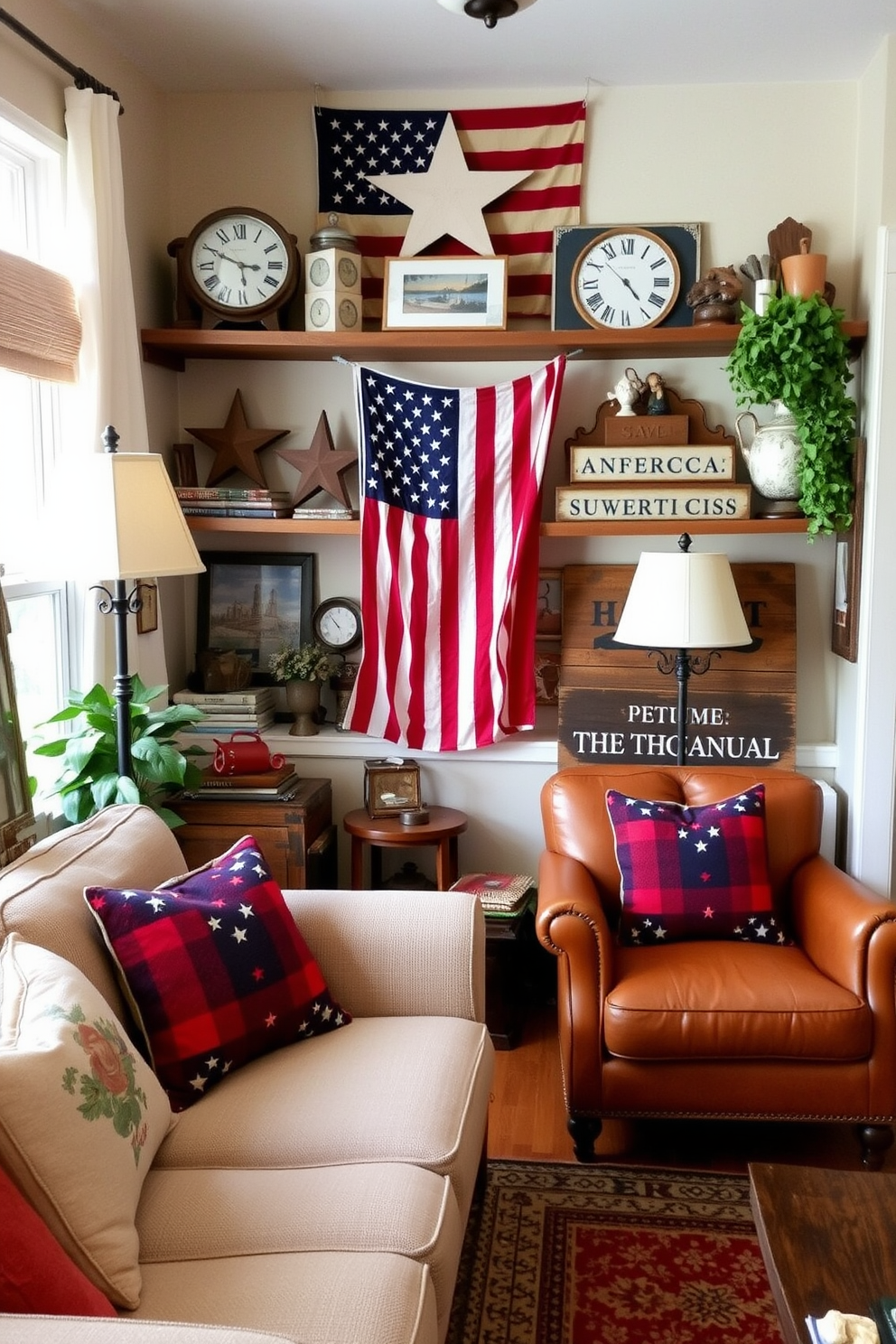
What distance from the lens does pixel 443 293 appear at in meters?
3.50

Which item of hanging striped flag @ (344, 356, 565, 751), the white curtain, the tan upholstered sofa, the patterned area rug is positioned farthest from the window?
the patterned area rug

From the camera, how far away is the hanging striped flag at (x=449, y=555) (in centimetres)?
348

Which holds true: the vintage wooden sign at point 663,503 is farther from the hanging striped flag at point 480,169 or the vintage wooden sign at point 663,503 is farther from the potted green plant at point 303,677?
the potted green plant at point 303,677

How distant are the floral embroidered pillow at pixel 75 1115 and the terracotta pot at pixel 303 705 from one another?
6.15 feet

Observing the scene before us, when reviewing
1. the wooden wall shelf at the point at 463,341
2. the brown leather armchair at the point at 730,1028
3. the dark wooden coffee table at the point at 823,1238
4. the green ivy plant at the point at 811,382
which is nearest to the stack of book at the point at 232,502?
the wooden wall shelf at the point at 463,341

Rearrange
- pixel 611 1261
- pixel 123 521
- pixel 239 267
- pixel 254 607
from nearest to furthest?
pixel 611 1261 < pixel 123 521 < pixel 239 267 < pixel 254 607

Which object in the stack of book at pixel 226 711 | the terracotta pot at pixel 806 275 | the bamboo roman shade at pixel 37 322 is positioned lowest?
the stack of book at pixel 226 711

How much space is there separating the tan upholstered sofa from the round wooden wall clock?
5.63 ft

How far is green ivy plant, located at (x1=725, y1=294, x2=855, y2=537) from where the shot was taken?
3141 mm

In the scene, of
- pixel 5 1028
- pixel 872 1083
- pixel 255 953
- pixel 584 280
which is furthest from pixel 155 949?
pixel 584 280

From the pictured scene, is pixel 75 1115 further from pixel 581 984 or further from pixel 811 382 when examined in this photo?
pixel 811 382

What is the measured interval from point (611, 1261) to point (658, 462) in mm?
2157

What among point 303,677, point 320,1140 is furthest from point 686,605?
point 320,1140

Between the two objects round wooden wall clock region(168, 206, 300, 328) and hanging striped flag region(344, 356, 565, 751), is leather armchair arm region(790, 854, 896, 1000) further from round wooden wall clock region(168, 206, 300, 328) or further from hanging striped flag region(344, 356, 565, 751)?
round wooden wall clock region(168, 206, 300, 328)
